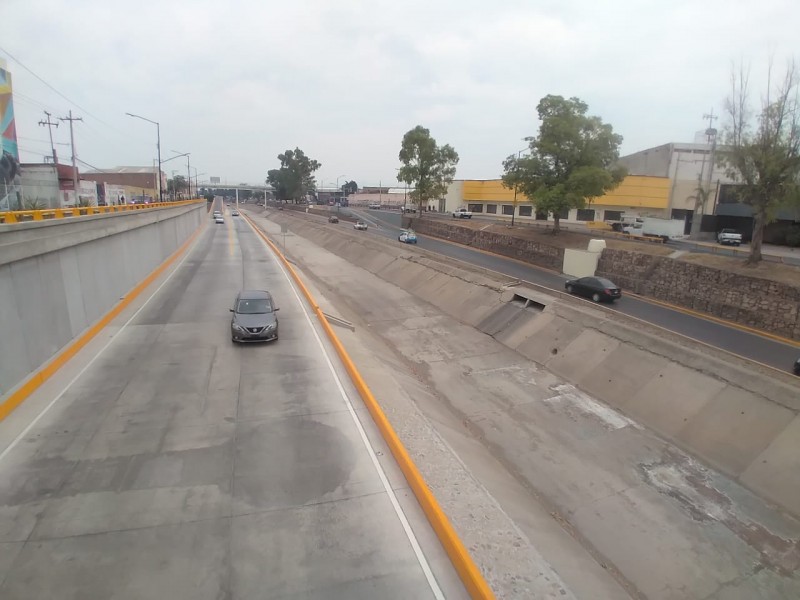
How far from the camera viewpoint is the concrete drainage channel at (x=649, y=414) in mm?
9656

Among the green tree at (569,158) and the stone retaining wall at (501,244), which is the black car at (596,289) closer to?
the stone retaining wall at (501,244)

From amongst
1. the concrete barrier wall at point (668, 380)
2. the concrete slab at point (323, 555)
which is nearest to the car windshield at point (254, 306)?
the concrete slab at point (323, 555)

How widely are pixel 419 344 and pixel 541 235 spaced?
27.9m

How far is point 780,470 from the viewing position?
1075cm

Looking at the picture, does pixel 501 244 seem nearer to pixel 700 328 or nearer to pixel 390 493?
pixel 700 328

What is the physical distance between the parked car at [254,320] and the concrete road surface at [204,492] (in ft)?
5.44

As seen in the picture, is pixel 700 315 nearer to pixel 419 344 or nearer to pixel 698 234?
pixel 419 344

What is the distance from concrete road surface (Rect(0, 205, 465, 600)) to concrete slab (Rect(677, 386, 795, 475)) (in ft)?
31.0

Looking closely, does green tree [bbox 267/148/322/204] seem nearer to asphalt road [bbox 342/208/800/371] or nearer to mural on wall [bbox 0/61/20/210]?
mural on wall [bbox 0/61/20/210]

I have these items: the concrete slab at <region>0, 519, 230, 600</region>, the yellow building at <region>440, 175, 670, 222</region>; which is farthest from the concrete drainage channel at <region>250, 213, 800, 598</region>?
the yellow building at <region>440, 175, 670, 222</region>

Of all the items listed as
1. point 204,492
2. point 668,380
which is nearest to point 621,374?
point 668,380

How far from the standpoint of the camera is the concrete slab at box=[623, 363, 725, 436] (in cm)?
1336

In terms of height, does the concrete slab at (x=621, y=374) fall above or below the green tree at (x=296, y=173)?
below

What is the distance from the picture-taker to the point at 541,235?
4397cm
